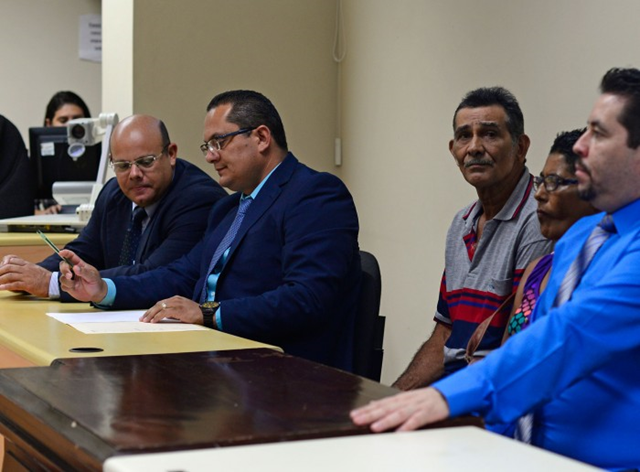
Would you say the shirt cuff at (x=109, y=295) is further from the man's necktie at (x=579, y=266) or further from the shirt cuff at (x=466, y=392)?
the shirt cuff at (x=466, y=392)

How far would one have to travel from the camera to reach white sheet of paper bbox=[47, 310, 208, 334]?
2.28 m

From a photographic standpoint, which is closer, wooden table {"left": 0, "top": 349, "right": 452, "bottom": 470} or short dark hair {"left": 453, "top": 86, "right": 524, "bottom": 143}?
wooden table {"left": 0, "top": 349, "right": 452, "bottom": 470}

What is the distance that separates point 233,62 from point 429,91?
992 millimetres

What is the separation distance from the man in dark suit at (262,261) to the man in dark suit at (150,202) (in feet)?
0.53

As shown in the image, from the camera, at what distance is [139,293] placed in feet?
8.98

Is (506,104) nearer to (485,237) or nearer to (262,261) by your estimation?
(485,237)

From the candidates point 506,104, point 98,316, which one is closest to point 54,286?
point 98,316

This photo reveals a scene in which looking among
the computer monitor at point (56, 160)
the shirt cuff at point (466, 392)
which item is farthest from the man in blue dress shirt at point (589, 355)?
the computer monitor at point (56, 160)

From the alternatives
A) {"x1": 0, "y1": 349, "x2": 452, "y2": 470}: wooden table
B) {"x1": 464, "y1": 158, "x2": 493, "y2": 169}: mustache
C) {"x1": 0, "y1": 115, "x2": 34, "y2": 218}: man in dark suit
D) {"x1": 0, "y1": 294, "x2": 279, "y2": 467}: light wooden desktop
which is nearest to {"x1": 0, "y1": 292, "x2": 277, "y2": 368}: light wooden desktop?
{"x1": 0, "y1": 294, "x2": 279, "y2": 467}: light wooden desktop

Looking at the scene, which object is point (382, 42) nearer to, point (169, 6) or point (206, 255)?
point (169, 6)

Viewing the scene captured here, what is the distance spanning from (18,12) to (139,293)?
412 cm

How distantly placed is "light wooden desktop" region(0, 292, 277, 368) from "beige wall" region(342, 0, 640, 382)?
5.29ft

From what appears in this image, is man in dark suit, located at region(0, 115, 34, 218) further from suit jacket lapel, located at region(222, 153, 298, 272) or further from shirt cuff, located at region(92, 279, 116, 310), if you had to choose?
suit jacket lapel, located at region(222, 153, 298, 272)

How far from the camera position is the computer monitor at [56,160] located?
4.52m
